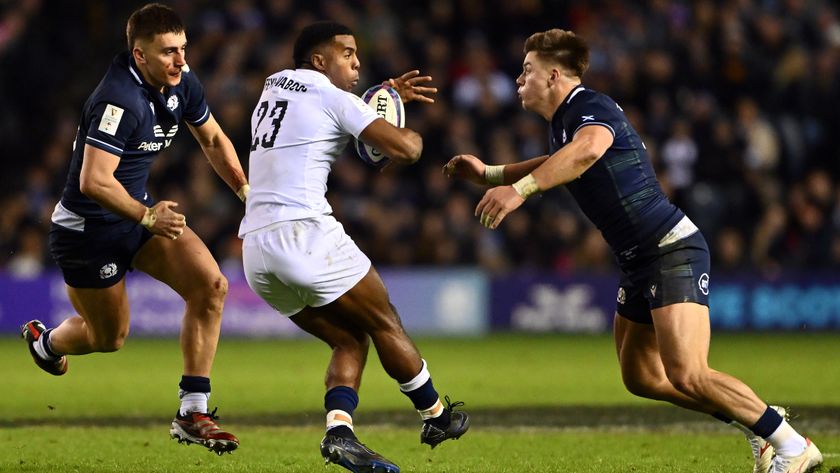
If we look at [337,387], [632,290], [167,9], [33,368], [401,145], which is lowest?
[33,368]

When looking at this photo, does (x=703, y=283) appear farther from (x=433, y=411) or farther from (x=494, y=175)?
(x=433, y=411)

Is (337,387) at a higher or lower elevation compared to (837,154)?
lower

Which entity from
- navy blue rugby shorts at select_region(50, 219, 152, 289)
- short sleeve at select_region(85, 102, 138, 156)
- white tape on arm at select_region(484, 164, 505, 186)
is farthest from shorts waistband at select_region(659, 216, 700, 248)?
navy blue rugby shorts at select_region(50, 219, 152, 289)

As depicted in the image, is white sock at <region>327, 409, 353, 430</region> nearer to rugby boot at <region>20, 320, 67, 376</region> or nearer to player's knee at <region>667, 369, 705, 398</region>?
player's knee at <region>667, 369, 705, 398</region>

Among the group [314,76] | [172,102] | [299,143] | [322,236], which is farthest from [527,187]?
[172,102]

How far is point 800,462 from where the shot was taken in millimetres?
7066

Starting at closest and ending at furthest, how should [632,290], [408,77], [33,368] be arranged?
[632,290] < [408,77] < [33,368]

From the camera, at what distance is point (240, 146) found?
762 inches

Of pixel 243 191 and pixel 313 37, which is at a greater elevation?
pixel 313 37

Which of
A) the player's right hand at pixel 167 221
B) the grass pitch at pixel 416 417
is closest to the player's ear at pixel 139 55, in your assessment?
the player's right hand at pixel 167 221

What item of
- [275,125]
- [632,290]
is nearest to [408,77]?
[275,125]

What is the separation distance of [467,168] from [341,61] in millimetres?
940

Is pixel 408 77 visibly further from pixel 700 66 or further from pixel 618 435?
pixel 700 66

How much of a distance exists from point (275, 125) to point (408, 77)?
1.19 meters
